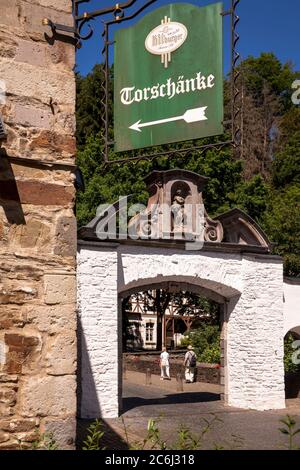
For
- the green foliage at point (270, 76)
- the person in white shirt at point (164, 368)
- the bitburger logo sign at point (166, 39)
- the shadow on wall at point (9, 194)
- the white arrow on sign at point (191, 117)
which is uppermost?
the green foliage at point (270, 76)

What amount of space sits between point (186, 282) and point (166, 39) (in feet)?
30.9

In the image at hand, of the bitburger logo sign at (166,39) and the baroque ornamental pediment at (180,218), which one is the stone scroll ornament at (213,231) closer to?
the baroque ornamental pediment at (180,218)

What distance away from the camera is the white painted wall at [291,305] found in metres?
16.2

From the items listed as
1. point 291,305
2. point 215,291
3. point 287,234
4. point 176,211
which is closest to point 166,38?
point 176,211

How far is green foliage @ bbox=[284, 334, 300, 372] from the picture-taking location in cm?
1841

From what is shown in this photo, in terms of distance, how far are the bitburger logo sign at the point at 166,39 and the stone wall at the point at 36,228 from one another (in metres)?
1.33

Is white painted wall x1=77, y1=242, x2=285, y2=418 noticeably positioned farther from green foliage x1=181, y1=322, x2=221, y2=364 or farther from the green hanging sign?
green foliage x1=181, y1=322, x2=221, y2=364

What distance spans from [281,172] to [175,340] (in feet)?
51.6

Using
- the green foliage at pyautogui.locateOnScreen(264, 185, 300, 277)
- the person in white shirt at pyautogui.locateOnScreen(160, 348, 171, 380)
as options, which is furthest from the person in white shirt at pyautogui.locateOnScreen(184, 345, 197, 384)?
the green foliage at pyautogui.locateOnScreen(264, 185, 300, 277)

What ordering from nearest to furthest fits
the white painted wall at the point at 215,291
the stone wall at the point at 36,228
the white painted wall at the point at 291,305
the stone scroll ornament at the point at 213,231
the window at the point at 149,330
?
the stone wall at the point at 36,228 → the white painted wall at the point at 215,291 → the stone scroll ornament at the point at 213,231 → the white painted wall at the point at 291,305 → the window at the point at 149,330

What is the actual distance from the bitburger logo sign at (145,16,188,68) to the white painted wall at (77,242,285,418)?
24.5 ft

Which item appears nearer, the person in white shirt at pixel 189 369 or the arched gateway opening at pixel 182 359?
the arched gateway opening at pixel 182 359

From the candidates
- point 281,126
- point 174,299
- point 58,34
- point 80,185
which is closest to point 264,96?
point 281,126

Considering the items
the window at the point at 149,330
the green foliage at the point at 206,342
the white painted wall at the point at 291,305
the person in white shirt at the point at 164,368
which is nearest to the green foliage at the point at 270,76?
the window at the point at 149,330
